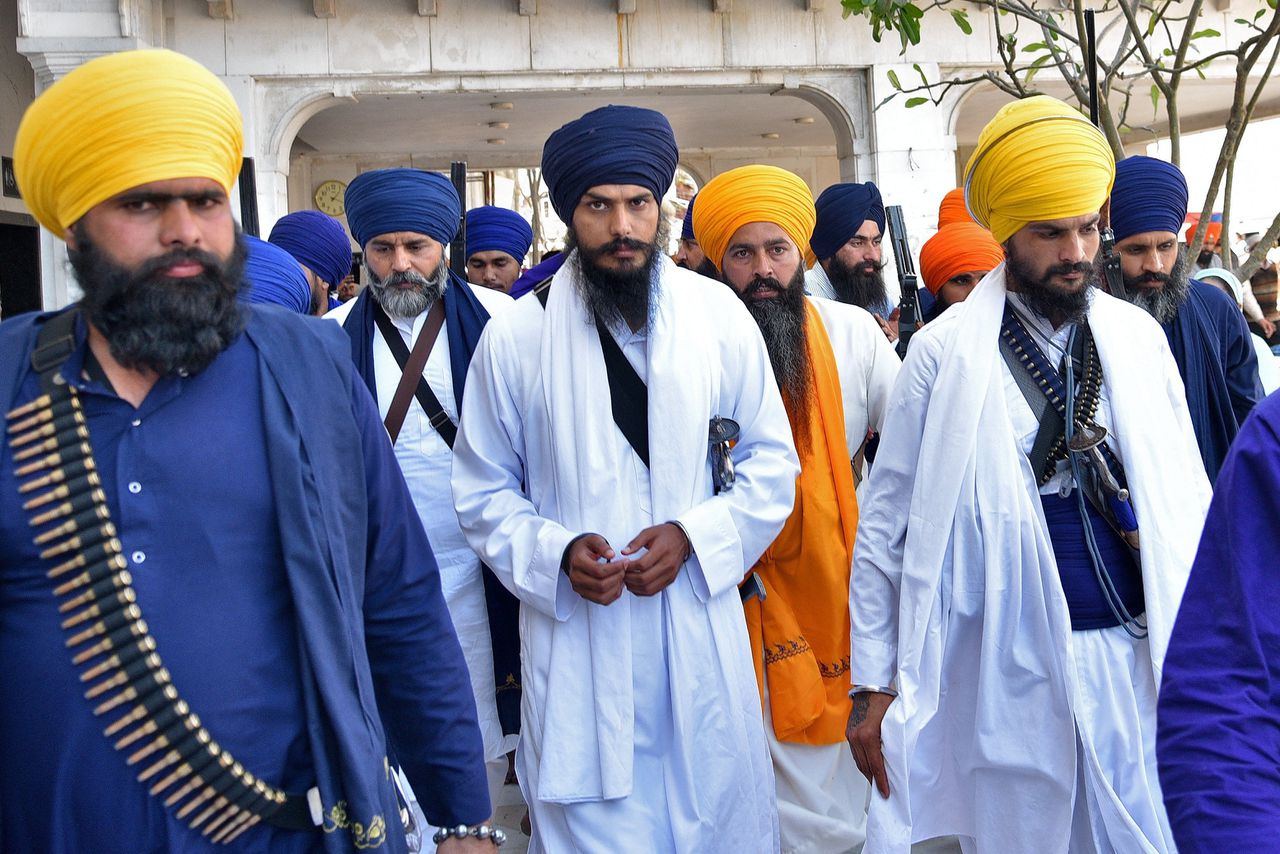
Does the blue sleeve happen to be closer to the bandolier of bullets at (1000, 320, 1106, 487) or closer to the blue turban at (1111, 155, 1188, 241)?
the bandolier of bullets at (1000, 320, 1106, 487)

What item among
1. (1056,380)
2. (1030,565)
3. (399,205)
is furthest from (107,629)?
(399,205)

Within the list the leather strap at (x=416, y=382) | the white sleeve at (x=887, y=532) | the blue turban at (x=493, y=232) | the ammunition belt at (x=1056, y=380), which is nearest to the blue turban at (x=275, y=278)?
the leather strap at (x=416, y=382)

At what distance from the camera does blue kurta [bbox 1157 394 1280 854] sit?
1441 millimetres

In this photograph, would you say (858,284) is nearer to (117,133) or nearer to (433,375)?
(433,375)

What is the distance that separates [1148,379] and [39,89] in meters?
10.1

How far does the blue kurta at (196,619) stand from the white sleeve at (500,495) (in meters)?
1.26

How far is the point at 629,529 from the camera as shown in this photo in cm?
348

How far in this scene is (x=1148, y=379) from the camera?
324 cm

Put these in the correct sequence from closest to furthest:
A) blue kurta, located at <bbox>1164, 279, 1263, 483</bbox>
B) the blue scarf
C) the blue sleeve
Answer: the blue sleeve → blue kurta, located at <bbox>1164, 279, 1263, 483</bbox> → the blue scarf

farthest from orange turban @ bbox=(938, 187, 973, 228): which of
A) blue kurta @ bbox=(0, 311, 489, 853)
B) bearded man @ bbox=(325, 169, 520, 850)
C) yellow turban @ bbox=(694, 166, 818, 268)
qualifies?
blue kurta @ bbox=(0, 311, 489, 853)

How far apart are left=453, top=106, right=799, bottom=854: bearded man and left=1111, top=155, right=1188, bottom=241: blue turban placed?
1643 mm

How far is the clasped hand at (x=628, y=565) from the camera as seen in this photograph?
3324mm

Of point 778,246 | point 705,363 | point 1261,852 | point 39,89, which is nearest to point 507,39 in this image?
point 39,89

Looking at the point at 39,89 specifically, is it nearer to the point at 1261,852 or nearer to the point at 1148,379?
the point at 1148,379
